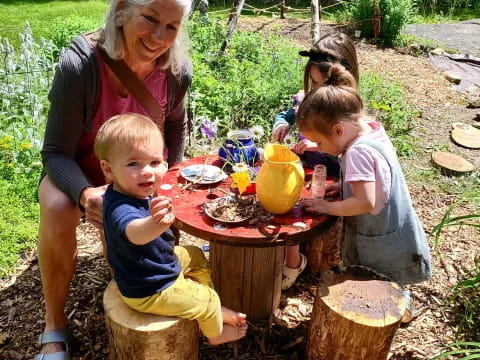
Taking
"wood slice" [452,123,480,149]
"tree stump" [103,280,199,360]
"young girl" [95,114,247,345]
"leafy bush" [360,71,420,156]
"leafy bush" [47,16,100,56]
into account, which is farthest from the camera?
"leafy bush" [47,16,100,56]

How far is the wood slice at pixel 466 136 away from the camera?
514 cm

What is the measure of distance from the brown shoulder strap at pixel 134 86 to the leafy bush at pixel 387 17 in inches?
267

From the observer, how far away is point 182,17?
234cm

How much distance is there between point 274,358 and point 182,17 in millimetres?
1792

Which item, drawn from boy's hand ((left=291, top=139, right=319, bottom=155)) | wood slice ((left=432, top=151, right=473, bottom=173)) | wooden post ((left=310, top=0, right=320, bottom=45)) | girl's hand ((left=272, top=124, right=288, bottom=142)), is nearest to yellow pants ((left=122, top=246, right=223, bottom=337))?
boy's hand ((left=291, top=139, right=319, bottom=155))

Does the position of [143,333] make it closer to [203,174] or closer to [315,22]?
[203,174]

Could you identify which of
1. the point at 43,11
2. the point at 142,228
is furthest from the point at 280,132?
the point at 43,11

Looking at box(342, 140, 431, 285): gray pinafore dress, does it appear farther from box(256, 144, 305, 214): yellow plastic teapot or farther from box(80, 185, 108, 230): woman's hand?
box(80, 185, 108, 230): woman's hand

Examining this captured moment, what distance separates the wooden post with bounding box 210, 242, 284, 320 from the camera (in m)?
2.53

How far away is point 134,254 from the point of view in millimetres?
1901

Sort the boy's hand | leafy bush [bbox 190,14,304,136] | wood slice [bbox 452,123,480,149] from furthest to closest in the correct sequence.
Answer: wood slice [bbox 452,123,480,149], leafy bush [bbox 190,14,304,136], the boy's hand

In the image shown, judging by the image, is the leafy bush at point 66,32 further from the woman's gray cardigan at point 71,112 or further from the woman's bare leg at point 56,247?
the woman's bare leg at point 56,247

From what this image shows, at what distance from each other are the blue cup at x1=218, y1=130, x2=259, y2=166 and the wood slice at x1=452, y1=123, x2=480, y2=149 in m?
3.38

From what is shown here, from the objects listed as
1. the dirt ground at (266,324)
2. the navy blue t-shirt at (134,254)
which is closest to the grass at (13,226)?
the dirt ground at (266,324)
